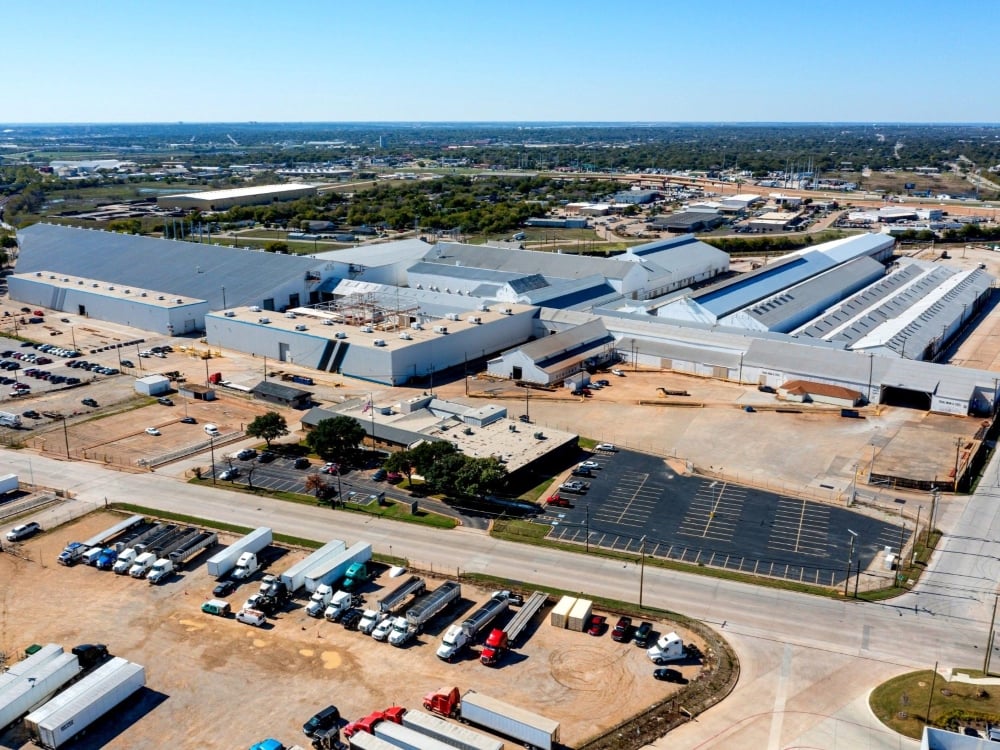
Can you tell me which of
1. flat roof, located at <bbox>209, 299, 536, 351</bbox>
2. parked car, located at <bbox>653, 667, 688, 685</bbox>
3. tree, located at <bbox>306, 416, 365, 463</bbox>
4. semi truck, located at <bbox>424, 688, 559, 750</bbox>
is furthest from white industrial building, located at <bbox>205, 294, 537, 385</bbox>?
parked car, located at <bbox>653, 667, 688, 685</bbox>

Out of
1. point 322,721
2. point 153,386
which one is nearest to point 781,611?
point 322,721

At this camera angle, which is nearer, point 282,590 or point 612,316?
point 282,590

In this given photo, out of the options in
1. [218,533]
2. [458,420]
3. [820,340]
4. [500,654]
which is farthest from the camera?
[820,340]

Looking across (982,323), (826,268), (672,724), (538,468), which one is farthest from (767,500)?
(826,268)

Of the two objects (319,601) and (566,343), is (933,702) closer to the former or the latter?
(319,601)

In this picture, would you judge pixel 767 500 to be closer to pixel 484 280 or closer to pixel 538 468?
pixel 538 468

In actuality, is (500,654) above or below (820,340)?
below
